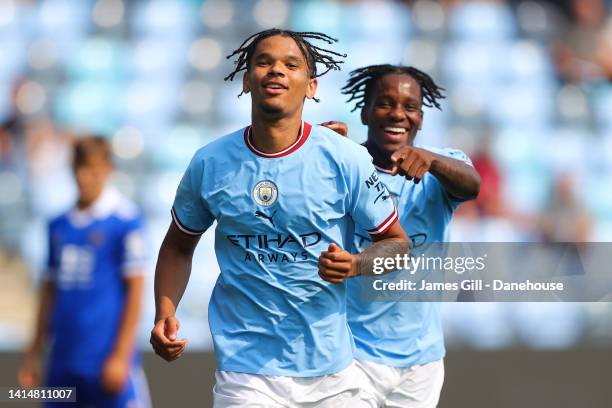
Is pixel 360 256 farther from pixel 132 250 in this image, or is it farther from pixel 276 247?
pixel 132 250

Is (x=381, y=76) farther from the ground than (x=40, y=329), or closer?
farther from the ground

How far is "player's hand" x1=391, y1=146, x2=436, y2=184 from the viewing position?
4098 millimetres

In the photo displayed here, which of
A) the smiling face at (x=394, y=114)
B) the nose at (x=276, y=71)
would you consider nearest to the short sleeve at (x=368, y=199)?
the nose at (x=276, y=71)

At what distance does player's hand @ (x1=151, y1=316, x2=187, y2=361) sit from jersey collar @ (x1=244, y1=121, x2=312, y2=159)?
2.27 ft

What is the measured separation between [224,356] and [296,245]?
48 centimetres

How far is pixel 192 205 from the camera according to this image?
3.98 meters

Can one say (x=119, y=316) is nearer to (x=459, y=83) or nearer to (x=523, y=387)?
(x=523, y=387)

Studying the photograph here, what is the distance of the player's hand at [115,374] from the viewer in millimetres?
5633

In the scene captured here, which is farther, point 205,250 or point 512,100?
point 512,100

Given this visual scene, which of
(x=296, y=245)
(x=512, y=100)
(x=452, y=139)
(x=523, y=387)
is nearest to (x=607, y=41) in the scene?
(x=512, y=100)

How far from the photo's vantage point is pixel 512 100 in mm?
10586

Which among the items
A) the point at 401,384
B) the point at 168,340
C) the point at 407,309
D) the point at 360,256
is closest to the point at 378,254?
the point at 360,256

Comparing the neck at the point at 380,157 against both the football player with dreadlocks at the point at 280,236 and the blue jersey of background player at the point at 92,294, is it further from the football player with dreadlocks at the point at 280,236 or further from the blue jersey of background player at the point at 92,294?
the blue jersey of background player at the point at 92,294

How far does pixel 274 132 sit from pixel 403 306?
129 centimetres
